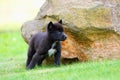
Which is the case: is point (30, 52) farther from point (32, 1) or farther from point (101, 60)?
point (32, 1)

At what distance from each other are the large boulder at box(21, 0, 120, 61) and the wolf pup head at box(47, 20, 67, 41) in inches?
32.7

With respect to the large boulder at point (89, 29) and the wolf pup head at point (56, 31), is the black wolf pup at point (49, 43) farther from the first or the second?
the large boulder at point (89, 29)

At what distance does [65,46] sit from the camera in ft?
49.9

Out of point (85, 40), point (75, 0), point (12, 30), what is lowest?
point (12, 30)

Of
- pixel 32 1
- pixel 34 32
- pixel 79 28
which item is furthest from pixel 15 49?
pixel 32 1

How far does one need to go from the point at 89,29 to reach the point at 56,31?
1154 mm

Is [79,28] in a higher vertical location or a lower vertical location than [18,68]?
higher

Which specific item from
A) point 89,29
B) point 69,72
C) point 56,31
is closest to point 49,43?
point 56,31

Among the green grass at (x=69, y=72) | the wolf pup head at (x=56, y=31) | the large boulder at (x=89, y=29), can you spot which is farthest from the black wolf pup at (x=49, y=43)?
the large boulder at (x=89, y=29)

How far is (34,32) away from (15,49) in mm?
6878

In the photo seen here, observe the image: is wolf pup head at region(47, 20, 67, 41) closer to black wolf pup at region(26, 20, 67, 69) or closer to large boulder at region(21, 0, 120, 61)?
black wolf pup at region(26, 20, 67, 69)

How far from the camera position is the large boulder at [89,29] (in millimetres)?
14789

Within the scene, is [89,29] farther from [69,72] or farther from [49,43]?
[69,72]

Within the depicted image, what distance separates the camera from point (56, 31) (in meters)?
14.2
